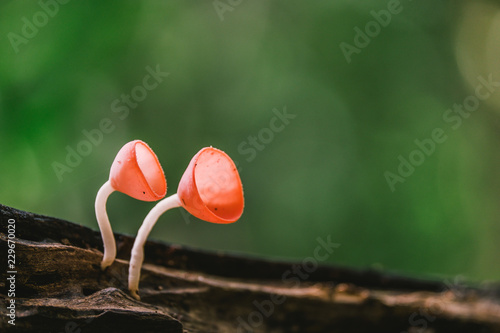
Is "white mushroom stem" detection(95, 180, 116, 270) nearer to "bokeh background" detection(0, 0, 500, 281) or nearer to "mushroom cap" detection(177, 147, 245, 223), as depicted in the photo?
"mushroom cap" detection(177, 147, 245, 223)

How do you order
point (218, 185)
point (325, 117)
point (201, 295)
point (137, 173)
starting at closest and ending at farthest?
point (137, 173) < point (218, 185) < point (201, 295) < point (325, 117)

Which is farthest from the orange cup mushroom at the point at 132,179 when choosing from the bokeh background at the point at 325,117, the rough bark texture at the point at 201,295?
the bokeh background at the point at 325,117

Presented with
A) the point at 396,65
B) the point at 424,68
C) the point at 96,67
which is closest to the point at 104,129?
the point at 96,67

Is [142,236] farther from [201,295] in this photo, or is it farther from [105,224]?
[201,295]

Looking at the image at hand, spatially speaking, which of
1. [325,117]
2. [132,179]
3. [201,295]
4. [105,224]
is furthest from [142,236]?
[325,117]

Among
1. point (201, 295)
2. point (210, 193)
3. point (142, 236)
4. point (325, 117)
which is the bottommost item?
point (201, 295)

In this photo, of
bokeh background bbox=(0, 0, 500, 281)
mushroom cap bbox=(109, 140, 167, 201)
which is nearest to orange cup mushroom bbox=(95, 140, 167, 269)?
mushroom cap bbox=(109, 140, 167, 201)
